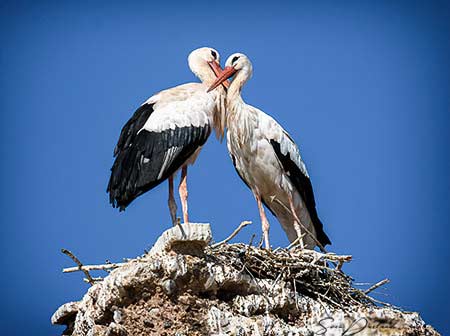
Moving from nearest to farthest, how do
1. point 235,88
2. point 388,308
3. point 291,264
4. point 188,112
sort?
point 388,308 < point 291,264 < point 188,112 < point 235,88

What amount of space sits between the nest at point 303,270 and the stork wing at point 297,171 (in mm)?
1686

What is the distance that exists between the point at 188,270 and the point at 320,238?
358 cm

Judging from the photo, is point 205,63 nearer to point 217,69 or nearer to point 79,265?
point 217,69

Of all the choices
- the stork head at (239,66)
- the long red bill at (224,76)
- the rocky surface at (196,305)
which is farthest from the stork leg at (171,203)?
the rocky surface at (196,305)

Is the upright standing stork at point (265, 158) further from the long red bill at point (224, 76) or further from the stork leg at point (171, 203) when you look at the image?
the stork leg at point (171, 203)

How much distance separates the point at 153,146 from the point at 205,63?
4.50 ft

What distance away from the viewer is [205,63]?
9781 millimetres

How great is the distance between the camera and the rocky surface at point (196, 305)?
655 cm

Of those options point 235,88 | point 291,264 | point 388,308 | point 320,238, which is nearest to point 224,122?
point 235,88

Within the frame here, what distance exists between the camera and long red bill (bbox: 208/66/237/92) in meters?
9.36

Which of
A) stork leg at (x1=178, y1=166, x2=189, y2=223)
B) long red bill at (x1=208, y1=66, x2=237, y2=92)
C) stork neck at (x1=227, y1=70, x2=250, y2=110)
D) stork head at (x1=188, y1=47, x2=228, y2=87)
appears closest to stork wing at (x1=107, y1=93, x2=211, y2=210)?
stork leg at (x1=178, y1=166, x2=189, y2=223)

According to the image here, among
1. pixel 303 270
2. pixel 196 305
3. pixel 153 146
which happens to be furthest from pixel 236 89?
pixel 196 305

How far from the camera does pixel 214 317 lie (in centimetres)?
660

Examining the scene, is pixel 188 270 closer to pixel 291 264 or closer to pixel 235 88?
pixel 291 264
